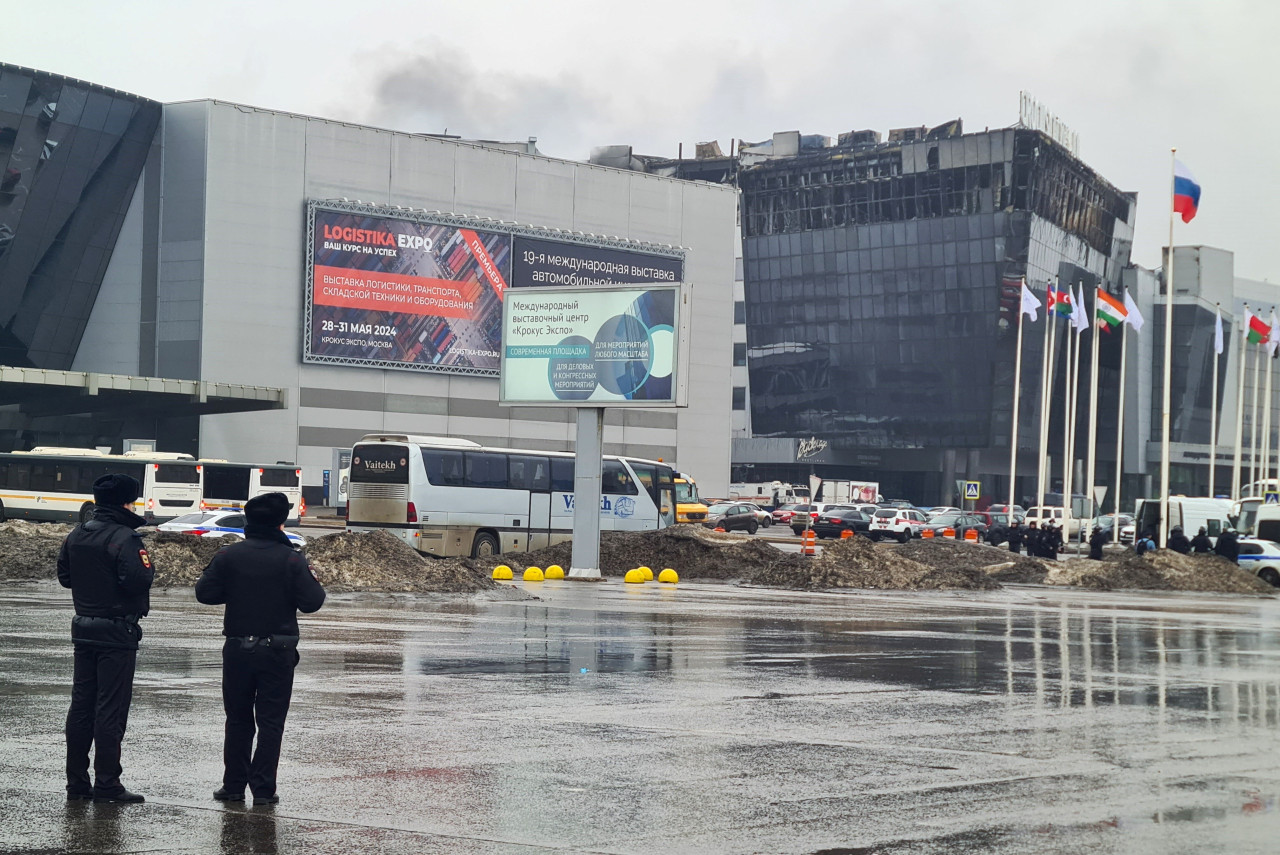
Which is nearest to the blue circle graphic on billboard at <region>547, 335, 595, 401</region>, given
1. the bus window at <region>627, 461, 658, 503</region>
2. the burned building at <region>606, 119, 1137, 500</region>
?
the bus window at <region>627, 461, 658, 503</region>

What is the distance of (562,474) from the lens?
41969mm

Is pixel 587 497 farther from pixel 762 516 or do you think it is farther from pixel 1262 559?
pixel 762 516

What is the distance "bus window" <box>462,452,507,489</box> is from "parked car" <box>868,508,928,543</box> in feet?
90.2

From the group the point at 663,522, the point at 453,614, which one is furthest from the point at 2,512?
the point at 453,614

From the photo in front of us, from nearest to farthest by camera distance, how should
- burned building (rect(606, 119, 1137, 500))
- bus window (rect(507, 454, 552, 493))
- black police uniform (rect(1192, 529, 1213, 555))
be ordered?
bus window (rect(507, 454, 552, 493))
black police uniform (rect(1192, 529, 1213, 555))
burned building (rect(606, 119, 1137, 500))

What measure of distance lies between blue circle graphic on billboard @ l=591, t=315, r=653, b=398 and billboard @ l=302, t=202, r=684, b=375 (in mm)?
42539

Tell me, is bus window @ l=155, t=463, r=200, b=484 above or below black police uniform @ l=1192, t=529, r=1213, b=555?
above

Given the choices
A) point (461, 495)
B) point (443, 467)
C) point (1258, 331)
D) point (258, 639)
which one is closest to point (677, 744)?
point (258, 639)

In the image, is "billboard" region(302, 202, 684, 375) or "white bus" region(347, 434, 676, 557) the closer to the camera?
"white bus" region(347, 434, 676, 557)

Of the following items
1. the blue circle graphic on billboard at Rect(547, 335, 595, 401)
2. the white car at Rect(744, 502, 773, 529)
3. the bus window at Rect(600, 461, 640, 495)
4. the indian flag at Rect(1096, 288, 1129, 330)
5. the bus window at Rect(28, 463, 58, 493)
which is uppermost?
the indian flag at Rect(1096, 288, 1129, 330)

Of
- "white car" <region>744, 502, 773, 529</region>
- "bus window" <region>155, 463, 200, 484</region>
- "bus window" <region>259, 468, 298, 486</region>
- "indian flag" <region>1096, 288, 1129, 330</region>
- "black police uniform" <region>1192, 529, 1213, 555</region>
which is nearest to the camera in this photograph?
"black police uniform" <region>1192, 529, 1213, 555</region>

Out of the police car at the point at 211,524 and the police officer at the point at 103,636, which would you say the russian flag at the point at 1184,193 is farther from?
the police officer at the point at 103,636

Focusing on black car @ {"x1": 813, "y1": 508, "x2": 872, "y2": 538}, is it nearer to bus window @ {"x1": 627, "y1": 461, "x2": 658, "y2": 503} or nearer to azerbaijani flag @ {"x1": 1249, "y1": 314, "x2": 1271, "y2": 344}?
azerbaijani flag @ {"x1": 1249, "y1": 314, "x2": 1271, "y2": 344}

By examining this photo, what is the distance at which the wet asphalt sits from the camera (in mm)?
7191
